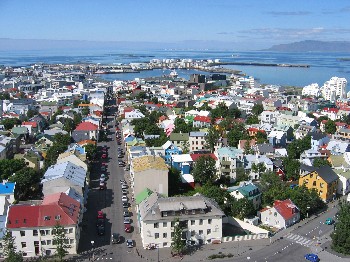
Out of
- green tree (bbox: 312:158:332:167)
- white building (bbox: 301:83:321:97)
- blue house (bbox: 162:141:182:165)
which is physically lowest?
green tree (bbox: 312:158:332:167)

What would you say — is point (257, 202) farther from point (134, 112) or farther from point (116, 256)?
point (134, 112)

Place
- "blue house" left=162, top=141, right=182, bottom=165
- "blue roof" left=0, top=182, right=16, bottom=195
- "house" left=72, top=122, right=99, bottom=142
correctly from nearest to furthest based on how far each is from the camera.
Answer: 1. "blue roof" left=0, top=182, right=16, bottom=195
2. "blue house" left=162, top=141, right=182, bottom=165
3. "house" left=72, top=122, right=99, bottom=142

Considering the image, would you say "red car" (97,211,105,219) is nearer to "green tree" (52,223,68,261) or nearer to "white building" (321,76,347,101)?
"green tree" (52,223,68,261)

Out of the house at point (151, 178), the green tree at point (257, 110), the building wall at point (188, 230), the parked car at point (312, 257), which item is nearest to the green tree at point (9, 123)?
the house at point (151, 178)

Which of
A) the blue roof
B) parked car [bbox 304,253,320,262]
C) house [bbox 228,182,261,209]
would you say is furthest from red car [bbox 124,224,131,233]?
parked car [bbox 304,253,320,262]

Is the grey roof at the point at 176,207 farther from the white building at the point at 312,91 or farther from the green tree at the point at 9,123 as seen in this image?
the white building at the point at 312,91

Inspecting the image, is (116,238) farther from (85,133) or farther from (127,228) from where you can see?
(85,133)

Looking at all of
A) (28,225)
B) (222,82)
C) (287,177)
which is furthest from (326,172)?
(222,82)
